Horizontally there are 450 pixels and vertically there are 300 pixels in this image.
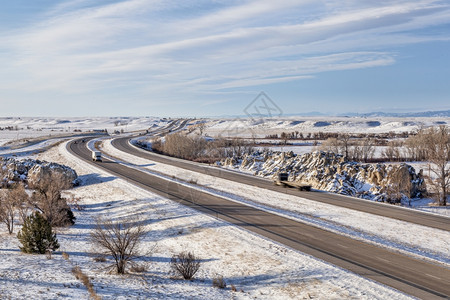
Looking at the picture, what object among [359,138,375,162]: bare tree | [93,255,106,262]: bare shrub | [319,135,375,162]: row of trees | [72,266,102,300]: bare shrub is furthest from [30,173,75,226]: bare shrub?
[359,138,375,162]: bare tree

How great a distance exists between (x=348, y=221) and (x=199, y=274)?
1343 cm

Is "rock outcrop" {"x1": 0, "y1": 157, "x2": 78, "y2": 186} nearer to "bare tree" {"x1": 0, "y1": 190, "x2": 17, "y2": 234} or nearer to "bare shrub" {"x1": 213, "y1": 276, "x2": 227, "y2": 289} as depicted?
"bare tree" {"x1": 0, "y1": 190, "x2": 17, "y2": 234}

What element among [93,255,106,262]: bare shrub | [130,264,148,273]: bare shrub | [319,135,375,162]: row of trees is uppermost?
[319,135,375,162]: row of trees

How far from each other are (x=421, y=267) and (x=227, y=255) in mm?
9914

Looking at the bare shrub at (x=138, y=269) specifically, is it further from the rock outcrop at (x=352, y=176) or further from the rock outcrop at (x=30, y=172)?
the rock outcrop at (x=30, y=172)

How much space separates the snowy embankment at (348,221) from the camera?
22203 millimetres

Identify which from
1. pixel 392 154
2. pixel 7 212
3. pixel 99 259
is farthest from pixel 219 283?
pixel 392 154

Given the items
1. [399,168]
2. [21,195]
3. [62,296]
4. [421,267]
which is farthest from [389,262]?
[21,195]

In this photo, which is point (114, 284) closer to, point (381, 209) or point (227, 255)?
point (227, 255)

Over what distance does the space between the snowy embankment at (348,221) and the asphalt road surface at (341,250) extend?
1230 millimetres

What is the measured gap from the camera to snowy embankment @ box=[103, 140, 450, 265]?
72.8 ft

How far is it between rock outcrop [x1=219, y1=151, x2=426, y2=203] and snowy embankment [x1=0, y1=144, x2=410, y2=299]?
19.5 metres

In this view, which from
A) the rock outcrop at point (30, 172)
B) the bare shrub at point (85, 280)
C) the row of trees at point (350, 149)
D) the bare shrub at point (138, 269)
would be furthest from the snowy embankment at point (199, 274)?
the row of trees at point (350, 149)

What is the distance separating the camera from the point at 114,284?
17.7 metres
